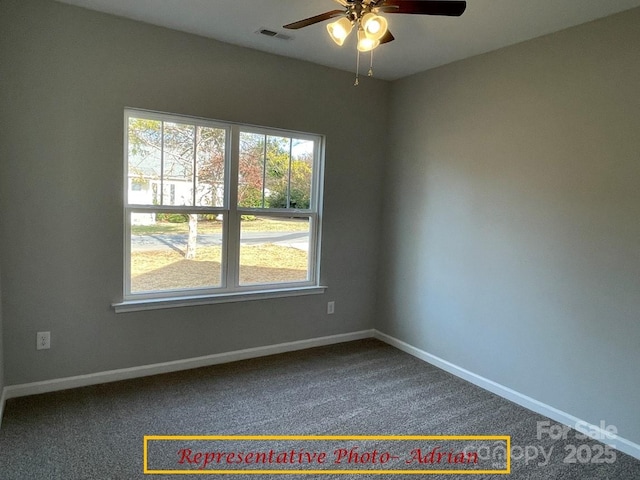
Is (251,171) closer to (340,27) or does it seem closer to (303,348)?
(303,348)

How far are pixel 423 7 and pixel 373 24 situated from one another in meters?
0.23

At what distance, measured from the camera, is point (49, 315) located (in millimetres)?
2889

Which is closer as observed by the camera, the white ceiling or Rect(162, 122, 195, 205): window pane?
the white ceiling

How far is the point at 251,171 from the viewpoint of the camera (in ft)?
11.9

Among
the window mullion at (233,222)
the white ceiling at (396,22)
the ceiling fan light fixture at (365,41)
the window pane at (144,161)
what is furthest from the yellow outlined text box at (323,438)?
the white ceiling at (396,22)

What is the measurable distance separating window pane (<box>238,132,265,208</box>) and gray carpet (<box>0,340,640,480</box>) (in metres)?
1.37

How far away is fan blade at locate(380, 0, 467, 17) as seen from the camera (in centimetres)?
179

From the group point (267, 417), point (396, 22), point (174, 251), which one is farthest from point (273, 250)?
point (396, 22)

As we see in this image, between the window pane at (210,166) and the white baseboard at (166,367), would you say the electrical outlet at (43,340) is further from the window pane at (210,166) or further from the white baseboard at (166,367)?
the window pane at (210,166)

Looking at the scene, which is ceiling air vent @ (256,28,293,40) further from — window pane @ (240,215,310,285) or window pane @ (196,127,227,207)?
window pane @ (240,215,310,285)

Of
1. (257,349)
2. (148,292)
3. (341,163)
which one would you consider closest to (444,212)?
(341,163)

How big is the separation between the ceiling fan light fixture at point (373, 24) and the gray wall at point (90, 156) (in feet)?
5.70

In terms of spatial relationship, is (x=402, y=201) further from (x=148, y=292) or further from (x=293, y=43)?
(x=148, y=292)

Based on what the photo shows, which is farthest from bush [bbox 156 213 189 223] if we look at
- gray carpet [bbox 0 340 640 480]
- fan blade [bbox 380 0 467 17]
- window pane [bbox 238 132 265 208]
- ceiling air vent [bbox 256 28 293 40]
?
fan blade [bbox 380 0 467 17]
